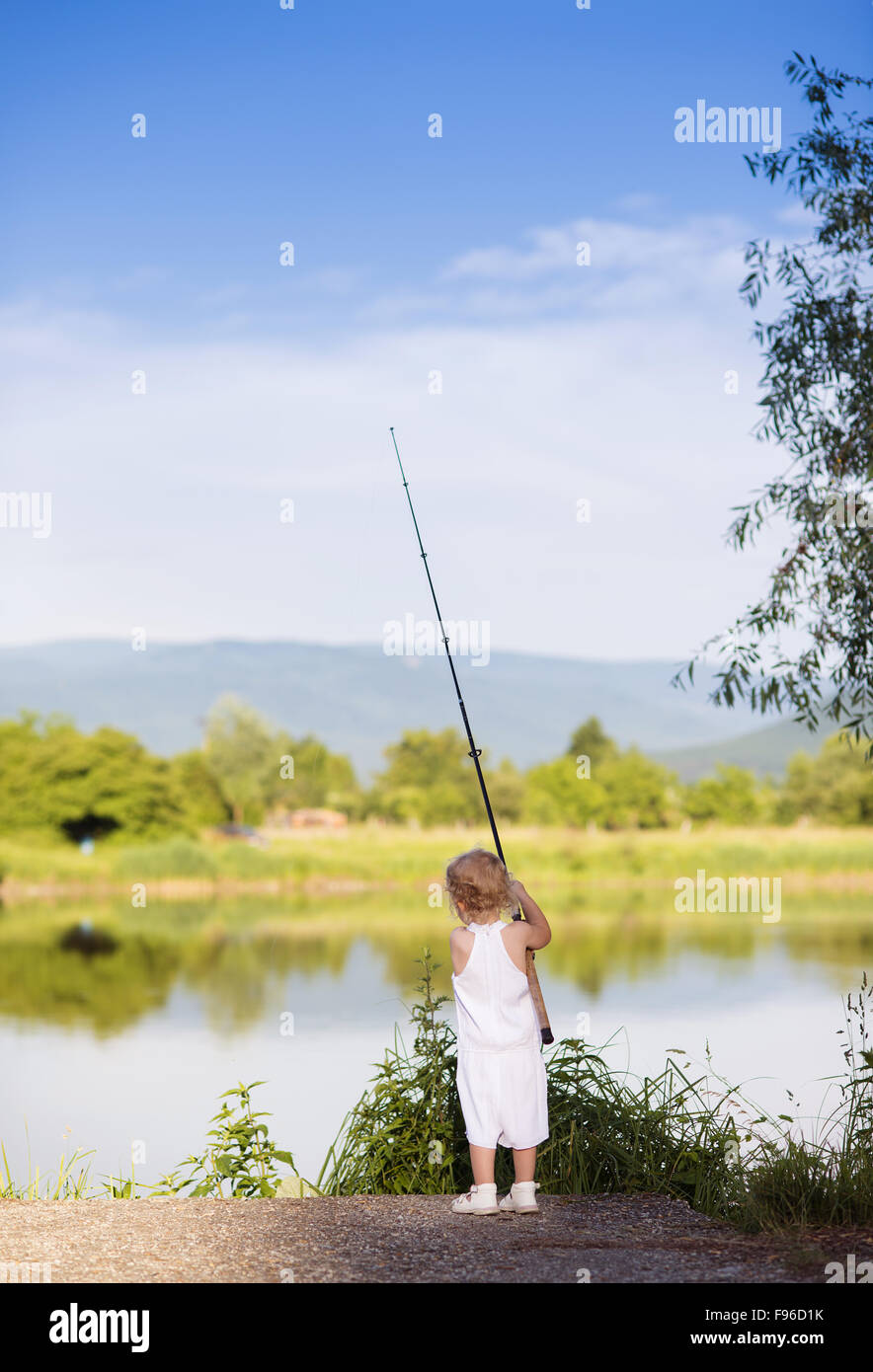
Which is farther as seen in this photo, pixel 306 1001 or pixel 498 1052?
pixel 306 1001

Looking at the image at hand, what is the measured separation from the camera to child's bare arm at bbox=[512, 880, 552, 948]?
13.5 feet

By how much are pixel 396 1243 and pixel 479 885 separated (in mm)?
1037

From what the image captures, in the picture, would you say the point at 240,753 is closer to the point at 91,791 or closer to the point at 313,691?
the point at 91,791

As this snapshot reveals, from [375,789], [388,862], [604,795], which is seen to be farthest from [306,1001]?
[604,795]

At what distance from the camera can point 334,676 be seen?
105 meters

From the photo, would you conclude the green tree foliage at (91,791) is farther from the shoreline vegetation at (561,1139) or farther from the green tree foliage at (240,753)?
the shoreline vegetation at (561,1139)

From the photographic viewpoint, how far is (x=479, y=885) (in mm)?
4086

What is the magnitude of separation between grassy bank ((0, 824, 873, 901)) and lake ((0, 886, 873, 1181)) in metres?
0.90

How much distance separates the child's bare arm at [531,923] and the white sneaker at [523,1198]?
0.71 metres

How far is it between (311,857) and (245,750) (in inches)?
467
